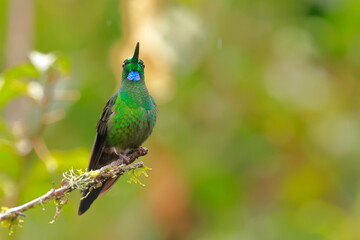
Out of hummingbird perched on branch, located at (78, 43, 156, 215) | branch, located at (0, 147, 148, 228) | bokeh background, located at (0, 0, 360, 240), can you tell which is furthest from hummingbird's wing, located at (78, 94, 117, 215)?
bokeh background, located at (0, 0, 360, 240)

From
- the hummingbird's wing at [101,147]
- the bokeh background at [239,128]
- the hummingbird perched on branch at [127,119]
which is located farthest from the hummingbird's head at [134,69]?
the bokeh background at [239,128]

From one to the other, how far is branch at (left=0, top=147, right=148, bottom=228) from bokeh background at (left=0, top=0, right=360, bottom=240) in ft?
10.5

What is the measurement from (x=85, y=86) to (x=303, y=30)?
2.08m

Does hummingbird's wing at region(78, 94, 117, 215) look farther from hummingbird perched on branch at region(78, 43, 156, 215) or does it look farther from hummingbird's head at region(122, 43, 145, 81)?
hummingbird's head at region(122, 43, 145, 81)

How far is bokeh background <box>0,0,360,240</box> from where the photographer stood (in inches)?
262

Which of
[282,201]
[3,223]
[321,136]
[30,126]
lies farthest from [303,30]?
[3,223]

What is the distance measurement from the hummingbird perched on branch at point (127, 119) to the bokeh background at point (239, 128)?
2.40 m

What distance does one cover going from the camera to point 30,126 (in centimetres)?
506

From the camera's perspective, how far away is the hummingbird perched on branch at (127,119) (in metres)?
3.79

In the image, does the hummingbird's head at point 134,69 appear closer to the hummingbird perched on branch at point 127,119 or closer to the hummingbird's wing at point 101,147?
the hummingbird perched on branch at point 127,119

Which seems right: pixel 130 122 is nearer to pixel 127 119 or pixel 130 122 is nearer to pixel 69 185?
pixel 127 119

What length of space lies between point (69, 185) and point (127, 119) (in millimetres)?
1016

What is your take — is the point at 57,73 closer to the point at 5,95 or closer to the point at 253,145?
the point at 5,95

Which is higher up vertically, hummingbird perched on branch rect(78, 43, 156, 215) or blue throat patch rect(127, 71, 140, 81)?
blue throat patch rect(127, 71, 140, 81)
